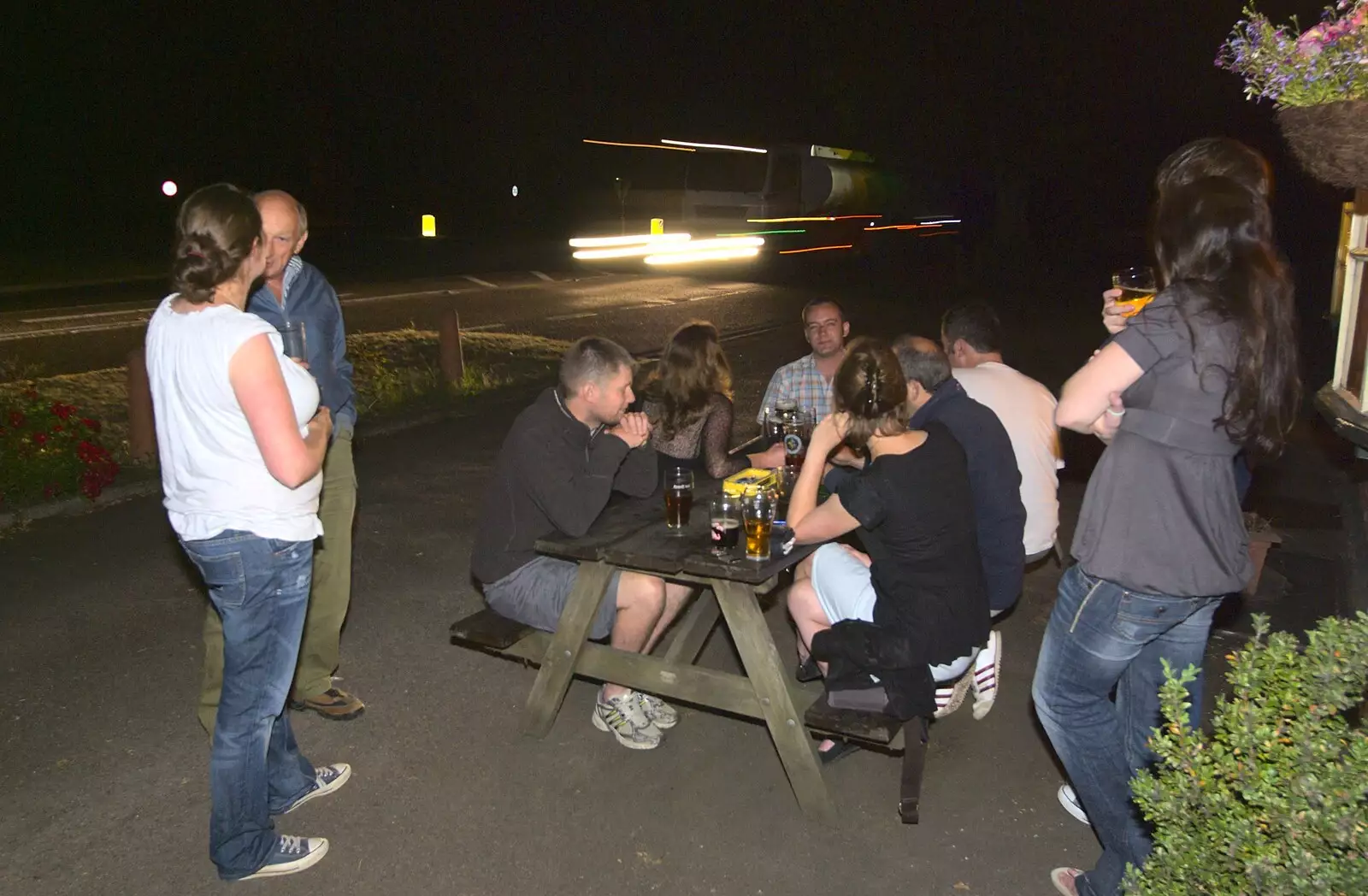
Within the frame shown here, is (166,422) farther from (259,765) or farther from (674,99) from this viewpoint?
(674,99)

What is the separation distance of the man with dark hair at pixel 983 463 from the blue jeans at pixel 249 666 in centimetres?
236

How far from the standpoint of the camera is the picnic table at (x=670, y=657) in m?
3.83

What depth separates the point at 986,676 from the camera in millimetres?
4547

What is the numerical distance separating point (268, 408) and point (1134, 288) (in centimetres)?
257

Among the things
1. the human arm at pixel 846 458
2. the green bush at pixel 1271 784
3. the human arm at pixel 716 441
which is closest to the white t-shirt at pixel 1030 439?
the human arm at pixel 846 458

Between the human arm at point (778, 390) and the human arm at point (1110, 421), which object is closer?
the human arm at point (1110, 421)

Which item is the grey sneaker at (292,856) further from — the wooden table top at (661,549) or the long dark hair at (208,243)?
the long dark hair at (208,243)

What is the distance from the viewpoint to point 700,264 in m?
27.2

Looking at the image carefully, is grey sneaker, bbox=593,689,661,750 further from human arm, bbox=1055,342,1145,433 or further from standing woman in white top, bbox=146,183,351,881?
human arm, bbox=1055,342,1145,433

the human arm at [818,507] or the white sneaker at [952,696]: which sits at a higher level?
the human arm at [818,507]

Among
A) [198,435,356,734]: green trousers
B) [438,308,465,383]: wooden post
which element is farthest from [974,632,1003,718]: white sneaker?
[438,308,465,383]: wooden post

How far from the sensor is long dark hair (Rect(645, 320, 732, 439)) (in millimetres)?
5352

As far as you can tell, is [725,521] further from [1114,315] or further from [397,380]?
[397,380]

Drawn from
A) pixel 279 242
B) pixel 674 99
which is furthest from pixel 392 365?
pixel 674 99
